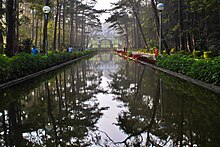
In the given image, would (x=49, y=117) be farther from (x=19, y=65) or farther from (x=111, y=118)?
(x=19, y=65)

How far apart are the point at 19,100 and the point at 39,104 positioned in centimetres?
81

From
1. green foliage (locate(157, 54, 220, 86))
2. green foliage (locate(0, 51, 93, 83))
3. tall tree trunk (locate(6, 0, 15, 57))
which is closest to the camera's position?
green foliage (locate(157, 54, 220, 86))

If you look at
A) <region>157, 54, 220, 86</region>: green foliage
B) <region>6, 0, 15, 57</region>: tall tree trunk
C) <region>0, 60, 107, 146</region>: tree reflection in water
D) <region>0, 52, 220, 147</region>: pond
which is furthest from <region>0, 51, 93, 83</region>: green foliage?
<region>157, 54, 220, 86</region>: green foliage

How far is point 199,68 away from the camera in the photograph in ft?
40.1

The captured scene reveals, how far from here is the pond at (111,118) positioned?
193 inches

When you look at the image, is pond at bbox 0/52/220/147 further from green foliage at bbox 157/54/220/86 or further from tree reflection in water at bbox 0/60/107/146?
green foliage at bbox 157/54/220/86

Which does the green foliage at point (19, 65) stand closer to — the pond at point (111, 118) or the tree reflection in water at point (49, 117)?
the tree reflection in water at point (49, 117)

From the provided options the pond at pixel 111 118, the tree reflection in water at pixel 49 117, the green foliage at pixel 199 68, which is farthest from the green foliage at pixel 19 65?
the green foliage at pixel 199 68

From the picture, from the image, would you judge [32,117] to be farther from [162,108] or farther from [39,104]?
[162,108]

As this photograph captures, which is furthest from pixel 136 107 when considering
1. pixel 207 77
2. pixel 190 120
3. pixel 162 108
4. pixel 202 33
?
pixel 202 33

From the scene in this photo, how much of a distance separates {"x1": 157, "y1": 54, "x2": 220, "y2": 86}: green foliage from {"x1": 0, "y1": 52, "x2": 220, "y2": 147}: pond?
86cm

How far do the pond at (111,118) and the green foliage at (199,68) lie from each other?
0.86 metres

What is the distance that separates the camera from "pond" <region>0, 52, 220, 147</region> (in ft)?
16.1

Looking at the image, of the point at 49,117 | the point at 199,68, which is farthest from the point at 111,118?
the point at 199,68
